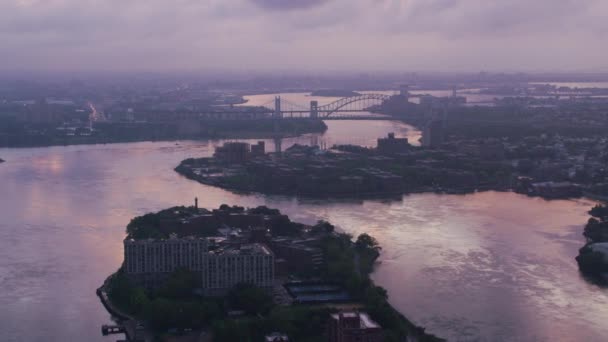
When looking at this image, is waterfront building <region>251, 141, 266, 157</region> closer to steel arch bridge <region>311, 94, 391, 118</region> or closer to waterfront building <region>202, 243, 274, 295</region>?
steel arch bridge <region>311, 94, 391, 118</region>

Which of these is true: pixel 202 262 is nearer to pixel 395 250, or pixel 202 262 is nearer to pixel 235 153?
pixel 395 250

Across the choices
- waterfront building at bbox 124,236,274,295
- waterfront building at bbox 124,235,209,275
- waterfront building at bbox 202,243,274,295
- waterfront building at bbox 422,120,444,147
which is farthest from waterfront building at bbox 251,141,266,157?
waterfront building at bbox 202,243,274,295

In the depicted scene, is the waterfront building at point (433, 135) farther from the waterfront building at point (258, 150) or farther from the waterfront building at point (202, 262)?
the waterfront building at point (202, 262)

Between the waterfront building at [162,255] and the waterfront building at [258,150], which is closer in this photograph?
the waterfront building at [162,255]

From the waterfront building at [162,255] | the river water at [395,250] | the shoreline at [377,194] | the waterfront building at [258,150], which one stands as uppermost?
the waterfront building at [162,255]

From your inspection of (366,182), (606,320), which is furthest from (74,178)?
(606,320)

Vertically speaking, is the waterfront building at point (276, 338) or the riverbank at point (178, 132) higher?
the waterfront building at point (276, 338)

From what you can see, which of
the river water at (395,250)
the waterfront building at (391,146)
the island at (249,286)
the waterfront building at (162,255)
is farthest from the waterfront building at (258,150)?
the waterfront building at (162,255)

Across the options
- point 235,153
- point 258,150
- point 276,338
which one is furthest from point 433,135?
point 276,338

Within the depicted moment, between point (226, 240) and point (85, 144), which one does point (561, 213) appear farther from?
point (85, 144)
